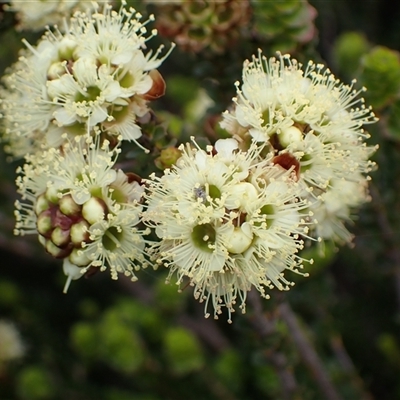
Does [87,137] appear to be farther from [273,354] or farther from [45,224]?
[273,354]

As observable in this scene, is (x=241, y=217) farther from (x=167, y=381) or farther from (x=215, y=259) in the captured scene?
(x=167, y=381)

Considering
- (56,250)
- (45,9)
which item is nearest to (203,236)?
(56,250)

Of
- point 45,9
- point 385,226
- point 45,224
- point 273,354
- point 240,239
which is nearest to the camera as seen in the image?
point 240,239

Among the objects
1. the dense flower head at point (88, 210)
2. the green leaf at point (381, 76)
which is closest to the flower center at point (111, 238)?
the dense flower head at point (88, 210)

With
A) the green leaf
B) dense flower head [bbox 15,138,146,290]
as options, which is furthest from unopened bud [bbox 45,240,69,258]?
the green leaf

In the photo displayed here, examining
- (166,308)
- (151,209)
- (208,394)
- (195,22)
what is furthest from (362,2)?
(151,209)
